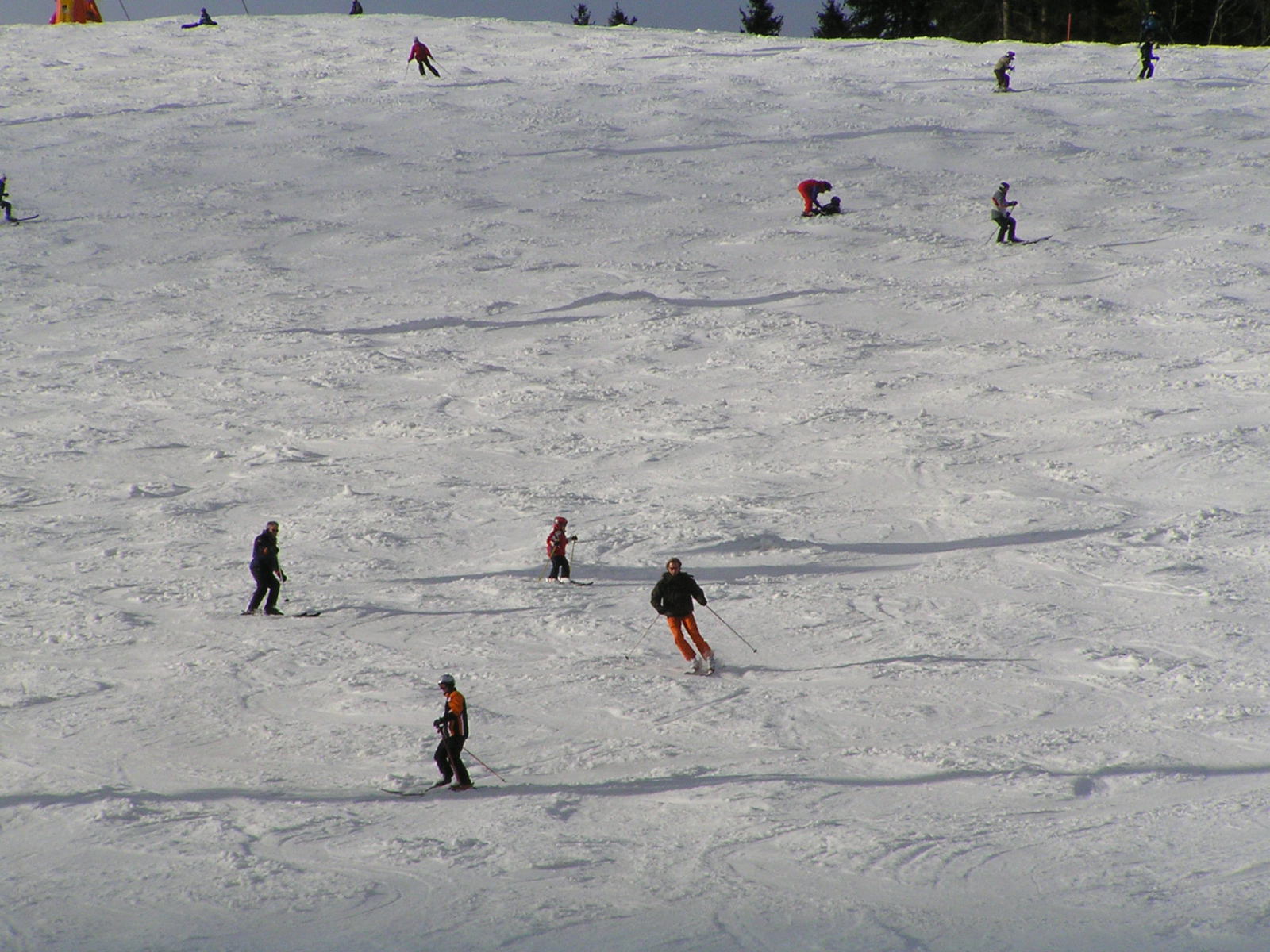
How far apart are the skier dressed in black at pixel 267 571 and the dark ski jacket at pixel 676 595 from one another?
3.82 m

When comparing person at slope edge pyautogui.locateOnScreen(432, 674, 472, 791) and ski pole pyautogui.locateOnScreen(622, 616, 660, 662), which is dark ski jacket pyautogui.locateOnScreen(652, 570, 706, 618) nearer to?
ski pole pyautogui.locateOnScreen(622, 616, 660, 662)

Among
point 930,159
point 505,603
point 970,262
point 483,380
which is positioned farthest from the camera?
point 930,159

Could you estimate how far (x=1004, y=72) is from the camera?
98.6 feet

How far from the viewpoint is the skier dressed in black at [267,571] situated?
10.3 metres

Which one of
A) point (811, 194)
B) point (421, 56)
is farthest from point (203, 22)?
point (811, 194)

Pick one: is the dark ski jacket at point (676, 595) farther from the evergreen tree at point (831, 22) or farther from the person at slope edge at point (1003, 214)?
the evergreen tree at point (831, 22)

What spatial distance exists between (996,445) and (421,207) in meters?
15.5

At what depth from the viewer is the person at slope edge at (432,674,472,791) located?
7.15 m

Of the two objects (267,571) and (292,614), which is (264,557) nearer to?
(267,571)

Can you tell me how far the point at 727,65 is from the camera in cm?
3447

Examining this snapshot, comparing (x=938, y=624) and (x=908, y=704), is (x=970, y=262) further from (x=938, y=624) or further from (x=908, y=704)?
(x=908, y=704)

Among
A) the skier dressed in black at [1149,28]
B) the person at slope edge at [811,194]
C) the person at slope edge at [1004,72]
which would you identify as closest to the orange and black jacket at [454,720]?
the person at slope edge at [811,194]

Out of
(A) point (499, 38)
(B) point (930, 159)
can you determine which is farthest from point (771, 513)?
(A) point (499, 38)

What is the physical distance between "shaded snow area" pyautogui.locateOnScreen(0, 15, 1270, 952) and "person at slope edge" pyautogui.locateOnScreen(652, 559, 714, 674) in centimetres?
21
